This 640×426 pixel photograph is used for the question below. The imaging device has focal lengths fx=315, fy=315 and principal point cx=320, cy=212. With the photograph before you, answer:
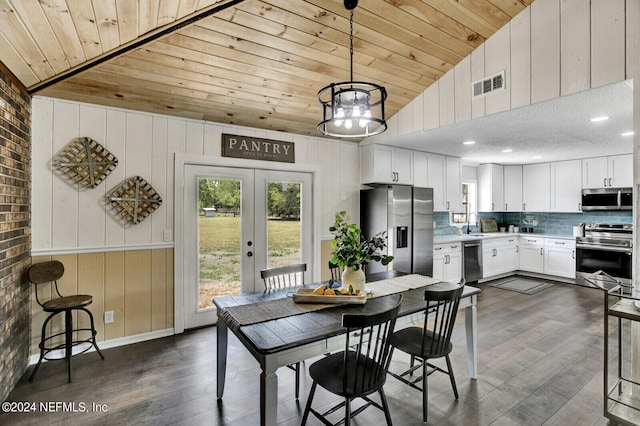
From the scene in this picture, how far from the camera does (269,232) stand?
4.19 meters

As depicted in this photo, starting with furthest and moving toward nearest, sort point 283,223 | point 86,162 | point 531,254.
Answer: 1. point 531,254
2. point 283,223
3. point 86,162

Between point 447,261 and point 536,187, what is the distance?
289cm

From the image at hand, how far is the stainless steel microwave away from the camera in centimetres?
528

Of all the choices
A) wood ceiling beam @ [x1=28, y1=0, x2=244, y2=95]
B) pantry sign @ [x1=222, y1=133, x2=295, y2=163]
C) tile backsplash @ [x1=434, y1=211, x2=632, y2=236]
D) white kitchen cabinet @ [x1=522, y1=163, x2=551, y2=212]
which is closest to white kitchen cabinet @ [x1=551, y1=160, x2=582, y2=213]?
white kitchen cabinet @ [x1=522, y1=163, x2=551, y2=212]

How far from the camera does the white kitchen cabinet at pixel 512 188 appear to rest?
Answer: 6.69 meters

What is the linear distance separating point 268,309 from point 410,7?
2.69 meters

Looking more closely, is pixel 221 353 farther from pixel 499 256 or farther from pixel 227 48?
pixel 499 256

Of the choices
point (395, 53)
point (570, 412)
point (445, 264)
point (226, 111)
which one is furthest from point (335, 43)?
point (445, 264)

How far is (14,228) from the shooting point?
2.50 meters

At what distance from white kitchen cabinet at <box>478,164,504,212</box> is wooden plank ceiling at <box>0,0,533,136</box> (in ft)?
12.4

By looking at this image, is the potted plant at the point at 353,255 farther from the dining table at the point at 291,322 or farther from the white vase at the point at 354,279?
the dining table at the point at 291,322

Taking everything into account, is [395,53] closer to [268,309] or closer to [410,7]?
[410,7]

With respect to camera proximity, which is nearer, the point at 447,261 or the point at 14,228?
the point at 14,228

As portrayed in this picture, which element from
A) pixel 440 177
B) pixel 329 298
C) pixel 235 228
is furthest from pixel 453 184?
pixel 329 298
